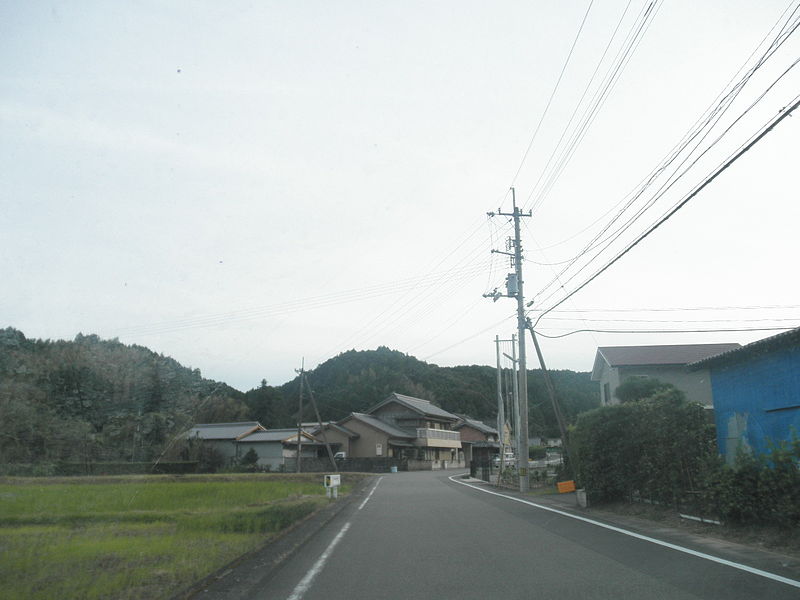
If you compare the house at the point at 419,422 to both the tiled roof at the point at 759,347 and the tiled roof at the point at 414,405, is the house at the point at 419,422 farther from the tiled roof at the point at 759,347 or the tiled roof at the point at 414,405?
the tiled roof at the point at 759,347

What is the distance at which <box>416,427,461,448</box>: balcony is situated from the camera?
6450cm

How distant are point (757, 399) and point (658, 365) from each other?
69.8 ft

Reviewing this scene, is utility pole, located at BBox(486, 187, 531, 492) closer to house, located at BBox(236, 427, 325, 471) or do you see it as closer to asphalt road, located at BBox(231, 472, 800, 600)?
asphalt road, located at BBox(231, 472, 800, 600)

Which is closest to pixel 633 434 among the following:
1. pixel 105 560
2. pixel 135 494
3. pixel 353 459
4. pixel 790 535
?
pixel 790 535

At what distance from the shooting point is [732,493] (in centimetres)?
1005

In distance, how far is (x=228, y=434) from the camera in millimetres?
50906

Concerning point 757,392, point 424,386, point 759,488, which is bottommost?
point 759,488

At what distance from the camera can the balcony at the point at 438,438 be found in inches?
2539

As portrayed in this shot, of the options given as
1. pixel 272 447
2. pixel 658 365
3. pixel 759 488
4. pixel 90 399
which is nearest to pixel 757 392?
pixel 759 488

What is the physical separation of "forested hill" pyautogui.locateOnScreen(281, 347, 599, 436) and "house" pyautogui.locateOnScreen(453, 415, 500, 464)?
23.3 ft

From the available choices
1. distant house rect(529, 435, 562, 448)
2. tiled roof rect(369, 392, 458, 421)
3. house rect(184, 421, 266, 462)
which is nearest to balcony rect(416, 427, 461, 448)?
tiled roof rect(369, 392, 458, 421)

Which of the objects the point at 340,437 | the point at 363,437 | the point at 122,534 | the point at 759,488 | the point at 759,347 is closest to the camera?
the point at 759,488

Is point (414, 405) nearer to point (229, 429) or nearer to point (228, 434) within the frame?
point (229, 429)

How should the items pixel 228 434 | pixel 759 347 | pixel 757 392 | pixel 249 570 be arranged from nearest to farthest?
pixel 249 570 → pixel 759 347 → pixel 757 392 → pixel 228 434
